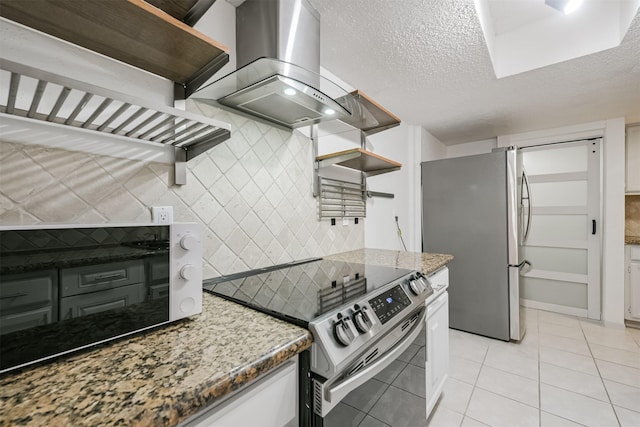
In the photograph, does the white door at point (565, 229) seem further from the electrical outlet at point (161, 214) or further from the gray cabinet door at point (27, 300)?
the gray cabinet door at point (27, 300)

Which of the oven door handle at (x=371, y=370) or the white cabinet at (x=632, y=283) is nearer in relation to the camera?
the oven door handle at (x=371, y=370)

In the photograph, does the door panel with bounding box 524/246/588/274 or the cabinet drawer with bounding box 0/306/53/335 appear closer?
the cabinet drawer with bounding box 0/306/53/335

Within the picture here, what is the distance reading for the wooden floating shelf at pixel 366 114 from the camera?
151cm

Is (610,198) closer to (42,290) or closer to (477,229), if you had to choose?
(477,229)

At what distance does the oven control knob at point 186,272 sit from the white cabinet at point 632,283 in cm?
411

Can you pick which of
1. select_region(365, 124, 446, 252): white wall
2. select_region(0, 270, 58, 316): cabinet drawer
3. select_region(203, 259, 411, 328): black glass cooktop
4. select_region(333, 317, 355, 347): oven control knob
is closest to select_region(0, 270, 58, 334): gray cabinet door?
select_region(0, 270, 58, 316): cabinet drawer

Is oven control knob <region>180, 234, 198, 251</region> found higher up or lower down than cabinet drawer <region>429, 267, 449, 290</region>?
higher up

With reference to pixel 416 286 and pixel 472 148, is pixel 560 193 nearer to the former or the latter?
pixel 472 148

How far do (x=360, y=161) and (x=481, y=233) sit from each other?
1.60 metres

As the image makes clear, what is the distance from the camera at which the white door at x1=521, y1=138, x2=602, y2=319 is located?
119 inches

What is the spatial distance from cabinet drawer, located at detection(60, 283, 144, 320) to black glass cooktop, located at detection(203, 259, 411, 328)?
327 mm

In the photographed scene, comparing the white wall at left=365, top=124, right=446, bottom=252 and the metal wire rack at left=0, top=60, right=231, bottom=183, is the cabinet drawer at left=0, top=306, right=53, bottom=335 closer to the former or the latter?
the metal wire rack at left=0, top=60, right=231, bottom=183

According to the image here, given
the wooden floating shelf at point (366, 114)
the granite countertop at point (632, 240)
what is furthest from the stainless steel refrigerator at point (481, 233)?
the wooden floating shelf at point (366, 114)

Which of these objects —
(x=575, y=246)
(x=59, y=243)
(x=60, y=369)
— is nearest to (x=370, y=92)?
(x=59, y=243)
